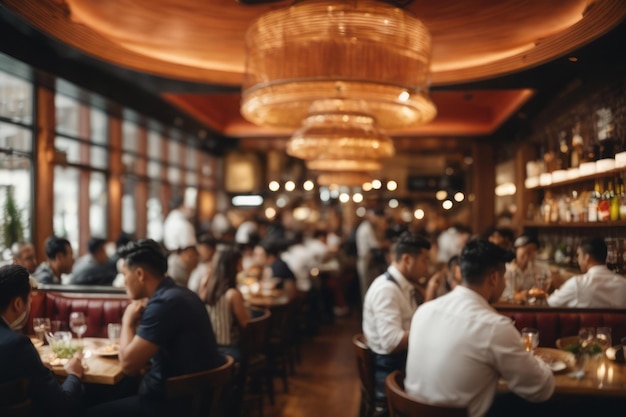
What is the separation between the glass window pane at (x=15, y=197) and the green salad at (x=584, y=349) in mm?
5669

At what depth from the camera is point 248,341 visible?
455 cm

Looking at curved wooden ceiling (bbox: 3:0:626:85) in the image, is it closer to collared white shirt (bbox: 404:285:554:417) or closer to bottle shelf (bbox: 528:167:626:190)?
bottle shelf (bbox: 528:167:626:190)

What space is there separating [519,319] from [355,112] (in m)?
2.42

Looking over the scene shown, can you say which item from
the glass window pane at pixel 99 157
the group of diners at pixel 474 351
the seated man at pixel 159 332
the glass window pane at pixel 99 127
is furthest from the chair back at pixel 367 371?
the glass window pane at pixel 99 127

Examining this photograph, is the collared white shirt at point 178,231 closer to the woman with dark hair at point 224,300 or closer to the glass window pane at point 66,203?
the glass window pane at point 66,203

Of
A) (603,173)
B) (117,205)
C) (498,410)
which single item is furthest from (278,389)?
(117,205)

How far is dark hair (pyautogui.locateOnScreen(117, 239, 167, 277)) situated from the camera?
10.5 ft

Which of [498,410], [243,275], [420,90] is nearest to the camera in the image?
[498,410]

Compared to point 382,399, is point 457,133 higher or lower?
higher

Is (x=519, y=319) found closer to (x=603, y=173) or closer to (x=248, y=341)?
(x=603, y=173)

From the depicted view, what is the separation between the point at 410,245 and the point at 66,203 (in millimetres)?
5820

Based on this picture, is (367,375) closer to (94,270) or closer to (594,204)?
(594,204)

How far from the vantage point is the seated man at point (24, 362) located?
2.57m

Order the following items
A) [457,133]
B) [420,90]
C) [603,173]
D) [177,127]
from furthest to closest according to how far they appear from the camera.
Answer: [457,133] < [177,127] < [603,173] < [420,90]
